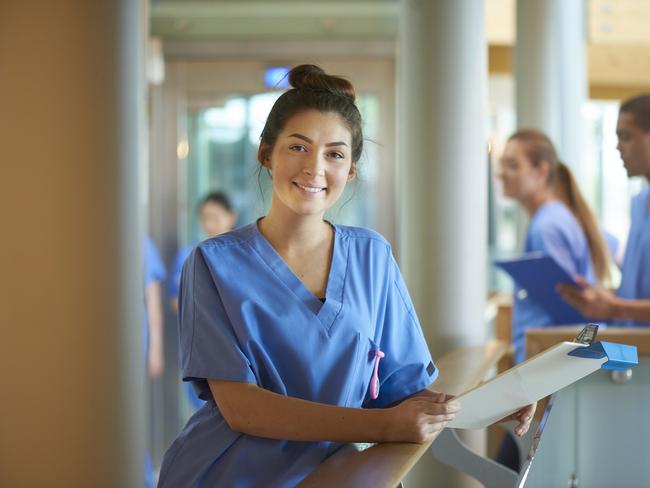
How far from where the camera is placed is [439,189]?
10.3 feet

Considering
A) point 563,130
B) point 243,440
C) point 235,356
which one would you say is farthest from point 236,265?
point 563,130

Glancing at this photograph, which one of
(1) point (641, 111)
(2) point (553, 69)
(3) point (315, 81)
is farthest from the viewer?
(2) point (553, 69)

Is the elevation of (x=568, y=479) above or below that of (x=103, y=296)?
below

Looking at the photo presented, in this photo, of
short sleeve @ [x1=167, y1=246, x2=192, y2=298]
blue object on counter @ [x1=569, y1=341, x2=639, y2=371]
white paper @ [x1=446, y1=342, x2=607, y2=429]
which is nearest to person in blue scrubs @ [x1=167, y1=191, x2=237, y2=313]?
short sleeve @ [x1=167, y1=246, x2=192, y2=298]

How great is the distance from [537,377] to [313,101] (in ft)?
2.07

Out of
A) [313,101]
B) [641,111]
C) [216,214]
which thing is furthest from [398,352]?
[216,214]

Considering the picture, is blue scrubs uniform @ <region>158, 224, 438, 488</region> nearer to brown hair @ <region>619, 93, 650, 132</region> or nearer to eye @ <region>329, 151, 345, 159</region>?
eye @ <region>329, 151, 345, 159</region>

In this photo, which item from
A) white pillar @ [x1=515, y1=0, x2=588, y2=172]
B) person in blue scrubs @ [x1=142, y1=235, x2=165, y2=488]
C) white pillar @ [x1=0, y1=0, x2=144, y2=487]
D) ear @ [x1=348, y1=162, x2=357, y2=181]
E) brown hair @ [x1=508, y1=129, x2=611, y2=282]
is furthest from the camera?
white pillar @ [x1=515, y1=0, x2=588, y2=172]

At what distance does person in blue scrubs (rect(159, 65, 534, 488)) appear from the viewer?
1735 millimetres

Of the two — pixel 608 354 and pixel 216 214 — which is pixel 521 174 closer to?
pixel 216 214

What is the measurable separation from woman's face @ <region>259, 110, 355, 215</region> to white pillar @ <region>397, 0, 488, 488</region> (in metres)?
1.30

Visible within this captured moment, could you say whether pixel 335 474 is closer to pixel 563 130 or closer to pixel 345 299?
pixel 345 299

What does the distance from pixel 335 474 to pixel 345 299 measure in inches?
13.8

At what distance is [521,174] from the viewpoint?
13.4 feet
